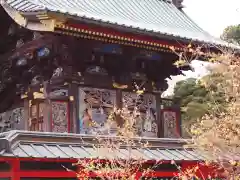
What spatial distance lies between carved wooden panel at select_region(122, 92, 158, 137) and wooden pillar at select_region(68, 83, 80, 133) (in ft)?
4.62

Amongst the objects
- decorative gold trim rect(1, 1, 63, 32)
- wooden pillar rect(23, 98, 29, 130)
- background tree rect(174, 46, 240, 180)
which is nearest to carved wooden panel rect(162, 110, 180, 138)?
wooden pillar rect(23, 98, 29, 130)

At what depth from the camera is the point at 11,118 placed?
1353 centimetres

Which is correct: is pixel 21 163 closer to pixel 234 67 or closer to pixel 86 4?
pixel 234 67

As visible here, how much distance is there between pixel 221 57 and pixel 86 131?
237 inches

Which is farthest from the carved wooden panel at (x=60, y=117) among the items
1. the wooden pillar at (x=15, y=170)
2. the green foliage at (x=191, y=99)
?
the green foliage at (x=191, y=99)

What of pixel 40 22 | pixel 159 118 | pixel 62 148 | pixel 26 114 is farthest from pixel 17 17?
pixel 159 118

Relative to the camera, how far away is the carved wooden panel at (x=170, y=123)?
1276 cm

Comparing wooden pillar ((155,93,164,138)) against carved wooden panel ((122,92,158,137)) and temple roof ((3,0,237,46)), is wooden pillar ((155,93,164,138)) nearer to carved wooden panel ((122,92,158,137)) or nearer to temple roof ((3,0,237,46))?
carved wooden panel ((122,92,158,137))

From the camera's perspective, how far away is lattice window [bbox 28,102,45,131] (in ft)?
38.2

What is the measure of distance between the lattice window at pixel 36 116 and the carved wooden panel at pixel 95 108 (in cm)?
98

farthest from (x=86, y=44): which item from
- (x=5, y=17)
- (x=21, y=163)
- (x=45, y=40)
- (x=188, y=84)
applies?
(x=188, y=84)

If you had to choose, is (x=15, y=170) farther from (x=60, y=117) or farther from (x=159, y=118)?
(x=159, y=118)

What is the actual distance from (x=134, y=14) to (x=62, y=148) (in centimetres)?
581

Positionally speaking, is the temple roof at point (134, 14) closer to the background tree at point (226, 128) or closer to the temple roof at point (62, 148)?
the temple roof at point (62, 148)
